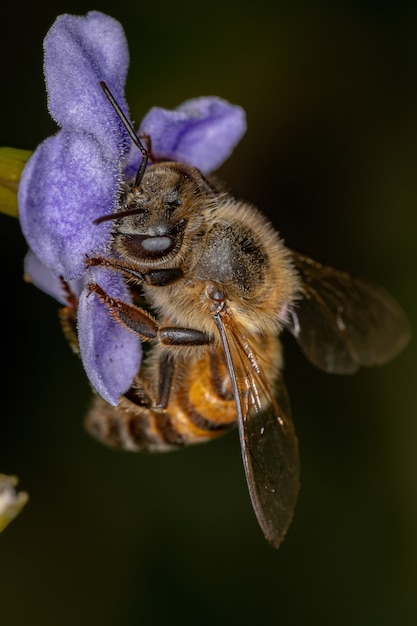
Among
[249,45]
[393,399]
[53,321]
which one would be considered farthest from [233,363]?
[249,45]

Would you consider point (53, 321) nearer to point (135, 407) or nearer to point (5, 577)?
point (5, 577)

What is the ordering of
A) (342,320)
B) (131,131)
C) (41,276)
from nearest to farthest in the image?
(131,131) → (41,276) → (342,320)

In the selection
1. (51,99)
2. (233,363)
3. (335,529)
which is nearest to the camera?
(51,99)

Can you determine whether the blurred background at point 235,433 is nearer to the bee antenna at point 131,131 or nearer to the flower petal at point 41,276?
the flower petal at point 41,276

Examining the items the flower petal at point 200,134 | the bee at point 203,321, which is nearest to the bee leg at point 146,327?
the bee at point 203,321

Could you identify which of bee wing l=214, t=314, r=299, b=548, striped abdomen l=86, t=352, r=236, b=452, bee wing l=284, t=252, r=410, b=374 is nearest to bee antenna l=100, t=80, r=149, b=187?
bee wing l=214, t=314, r=299, b=548

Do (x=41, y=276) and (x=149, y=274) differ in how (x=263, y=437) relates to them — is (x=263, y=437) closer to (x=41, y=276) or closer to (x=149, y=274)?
(x=149, y=274)

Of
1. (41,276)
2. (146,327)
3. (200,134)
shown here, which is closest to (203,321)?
(146,327)
